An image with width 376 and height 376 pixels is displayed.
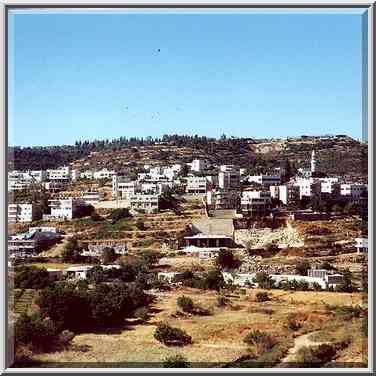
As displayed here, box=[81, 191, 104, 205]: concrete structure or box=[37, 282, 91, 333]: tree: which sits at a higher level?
box=[81, 191, 104, 205]: concrete structure

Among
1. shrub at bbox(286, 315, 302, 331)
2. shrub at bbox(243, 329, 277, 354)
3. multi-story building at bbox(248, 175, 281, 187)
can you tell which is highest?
multi-story building at bbox(248, 175, 281, 187)

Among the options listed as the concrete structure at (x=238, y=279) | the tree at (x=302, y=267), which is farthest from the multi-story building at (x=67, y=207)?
the tree at (x=302, y=267)

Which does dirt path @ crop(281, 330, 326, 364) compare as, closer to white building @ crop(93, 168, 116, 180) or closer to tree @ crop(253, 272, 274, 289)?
tree @ crop(253, 272, 274, 289)

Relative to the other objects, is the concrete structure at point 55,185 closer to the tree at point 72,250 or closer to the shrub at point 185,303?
the tree at point 72,250

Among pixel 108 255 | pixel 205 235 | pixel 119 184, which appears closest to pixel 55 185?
pixel 119 184

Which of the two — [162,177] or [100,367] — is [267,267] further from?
[100,367]

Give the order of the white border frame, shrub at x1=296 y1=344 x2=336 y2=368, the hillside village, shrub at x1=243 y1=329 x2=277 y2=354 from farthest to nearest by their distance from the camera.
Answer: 1. the hillside village
2. shrub at x1=243 y1=329 x2=277 y2=354
3. shrub at x1=296 y1=344 x2=336 y2=368
4. the white border frame

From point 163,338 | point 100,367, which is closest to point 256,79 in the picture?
point 163,338

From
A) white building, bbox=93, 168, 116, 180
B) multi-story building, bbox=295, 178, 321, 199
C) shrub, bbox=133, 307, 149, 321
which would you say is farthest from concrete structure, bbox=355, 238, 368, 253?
white building, bbox=93, 168, 116, 180
